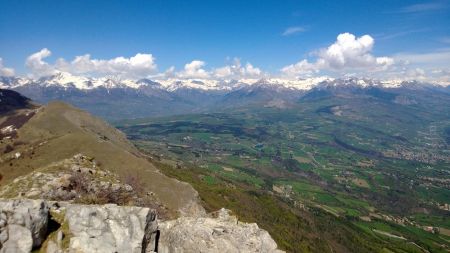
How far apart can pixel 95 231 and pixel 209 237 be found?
37.3 ft

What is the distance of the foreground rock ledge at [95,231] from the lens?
25.9 m

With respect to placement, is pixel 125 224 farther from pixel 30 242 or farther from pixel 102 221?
pixel 30 242

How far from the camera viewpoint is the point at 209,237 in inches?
1394

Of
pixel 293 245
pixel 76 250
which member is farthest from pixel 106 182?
pixel 293 245

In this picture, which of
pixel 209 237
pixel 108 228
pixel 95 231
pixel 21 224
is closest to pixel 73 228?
pixel 95 231

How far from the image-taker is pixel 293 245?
166 metres

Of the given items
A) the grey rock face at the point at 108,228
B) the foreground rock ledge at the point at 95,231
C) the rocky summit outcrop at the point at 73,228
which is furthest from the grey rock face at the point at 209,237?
the grey rock face at the point at 108,228

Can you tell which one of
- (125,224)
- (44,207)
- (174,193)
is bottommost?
(174,193)

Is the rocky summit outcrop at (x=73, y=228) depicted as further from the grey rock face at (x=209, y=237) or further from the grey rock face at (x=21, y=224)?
the grey rock face at (x=209, y=237)

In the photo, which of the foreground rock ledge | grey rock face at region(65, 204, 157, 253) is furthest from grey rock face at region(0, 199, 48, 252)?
grey rock face at region(65, 204, 157, 253)

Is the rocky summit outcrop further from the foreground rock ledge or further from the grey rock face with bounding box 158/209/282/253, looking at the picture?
the grey rock face with bounding box 158/209/282/253

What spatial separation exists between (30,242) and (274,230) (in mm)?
159219

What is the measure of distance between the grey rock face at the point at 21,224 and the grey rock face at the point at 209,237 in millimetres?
10344

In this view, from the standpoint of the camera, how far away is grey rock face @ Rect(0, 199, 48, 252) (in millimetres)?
25375
